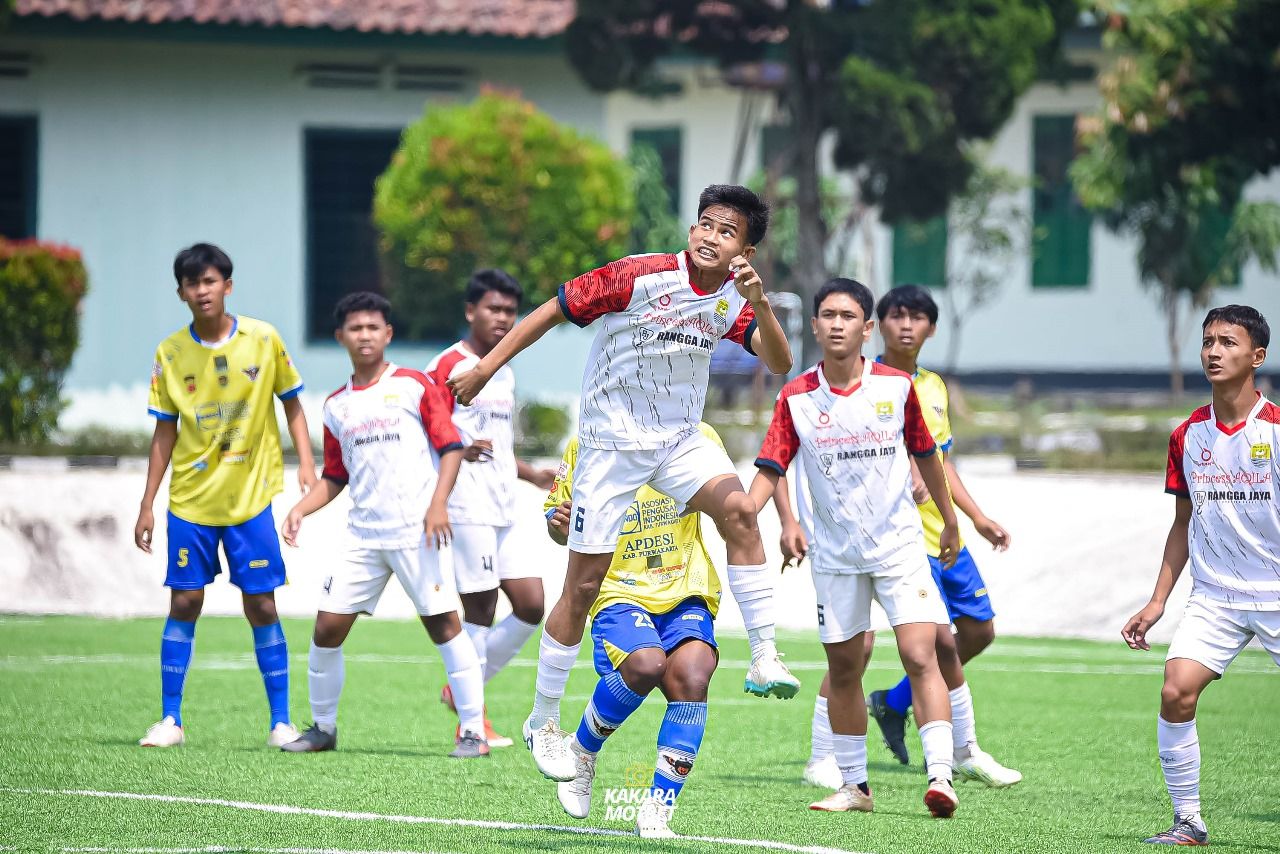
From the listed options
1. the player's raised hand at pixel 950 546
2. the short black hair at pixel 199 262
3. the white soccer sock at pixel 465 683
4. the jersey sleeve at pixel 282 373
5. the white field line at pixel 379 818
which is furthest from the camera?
the jersey sleeve at pixel 282 373

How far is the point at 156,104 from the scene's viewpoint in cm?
1997

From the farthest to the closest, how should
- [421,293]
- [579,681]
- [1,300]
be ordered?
[421,293]
[1,300]
[579,681]

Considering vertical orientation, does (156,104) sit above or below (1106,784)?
above

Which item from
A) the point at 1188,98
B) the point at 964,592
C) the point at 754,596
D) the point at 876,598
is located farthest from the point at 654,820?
the point at 1188,98

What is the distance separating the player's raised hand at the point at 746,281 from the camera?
5.84 meters

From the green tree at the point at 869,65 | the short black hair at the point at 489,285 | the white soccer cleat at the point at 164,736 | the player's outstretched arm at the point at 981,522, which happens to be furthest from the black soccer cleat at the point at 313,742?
the green tree at the point at 869,65

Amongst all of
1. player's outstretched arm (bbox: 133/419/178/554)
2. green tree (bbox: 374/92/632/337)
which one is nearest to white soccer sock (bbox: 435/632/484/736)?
player's outstretched arm (bbox: 133/419/178/554)

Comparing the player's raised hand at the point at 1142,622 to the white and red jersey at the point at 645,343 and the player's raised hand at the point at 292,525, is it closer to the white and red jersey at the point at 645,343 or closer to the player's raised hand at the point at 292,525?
the white and red jersey at the point at 645,343

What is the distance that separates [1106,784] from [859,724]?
144 centimetres

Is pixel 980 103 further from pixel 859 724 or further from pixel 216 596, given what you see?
pixel 859 724

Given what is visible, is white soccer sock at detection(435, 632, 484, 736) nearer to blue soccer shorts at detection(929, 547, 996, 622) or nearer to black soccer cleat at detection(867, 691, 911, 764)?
black soccer cleat at detection(867, 691, 911, 764)

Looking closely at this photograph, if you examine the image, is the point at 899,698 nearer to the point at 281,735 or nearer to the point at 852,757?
the point at 852,757

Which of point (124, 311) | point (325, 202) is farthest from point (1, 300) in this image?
point (325, 202)

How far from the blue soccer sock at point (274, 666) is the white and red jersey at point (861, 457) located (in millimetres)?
2823
